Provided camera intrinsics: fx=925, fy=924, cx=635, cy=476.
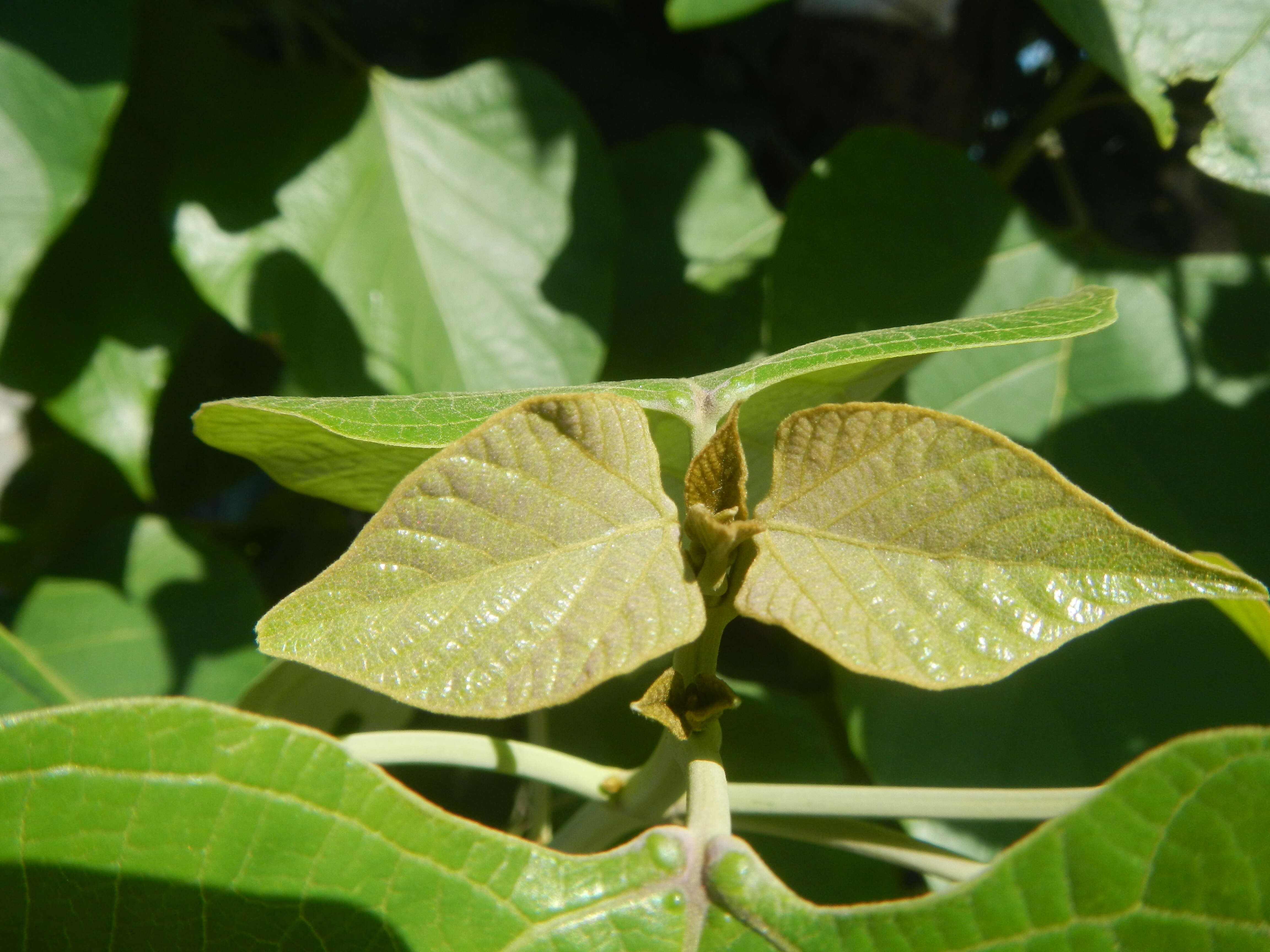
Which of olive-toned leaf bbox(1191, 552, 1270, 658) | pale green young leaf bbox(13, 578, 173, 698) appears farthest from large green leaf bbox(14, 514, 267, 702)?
olive-toned leaf bbox(1191, 552, 1270, 658)

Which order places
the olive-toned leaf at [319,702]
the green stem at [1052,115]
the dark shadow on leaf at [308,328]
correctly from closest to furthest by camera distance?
the olive-toned leaf at [319,702], the dark shadow on leaf at [308,328], the green stem at [1052,115]

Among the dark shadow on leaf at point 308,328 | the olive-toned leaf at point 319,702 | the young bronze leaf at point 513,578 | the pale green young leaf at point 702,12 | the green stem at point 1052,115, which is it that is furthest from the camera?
the green stem at point 1052,115

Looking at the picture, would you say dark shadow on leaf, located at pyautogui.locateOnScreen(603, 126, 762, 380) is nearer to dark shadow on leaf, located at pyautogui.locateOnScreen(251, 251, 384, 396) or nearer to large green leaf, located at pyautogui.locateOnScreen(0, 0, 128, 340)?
dark shadow on leaf, located at pyautogui.locateOnScreen(251, 251, 384, 396)

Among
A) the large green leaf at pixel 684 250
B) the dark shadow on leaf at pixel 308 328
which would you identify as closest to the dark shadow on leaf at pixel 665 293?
the large green leaf at pixel 684 250

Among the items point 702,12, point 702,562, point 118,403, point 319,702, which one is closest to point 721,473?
point 702,562

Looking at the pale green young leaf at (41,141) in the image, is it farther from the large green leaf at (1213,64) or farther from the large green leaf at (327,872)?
the large green leaf at (1213,64)

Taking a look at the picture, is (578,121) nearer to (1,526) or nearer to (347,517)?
(347,517)
